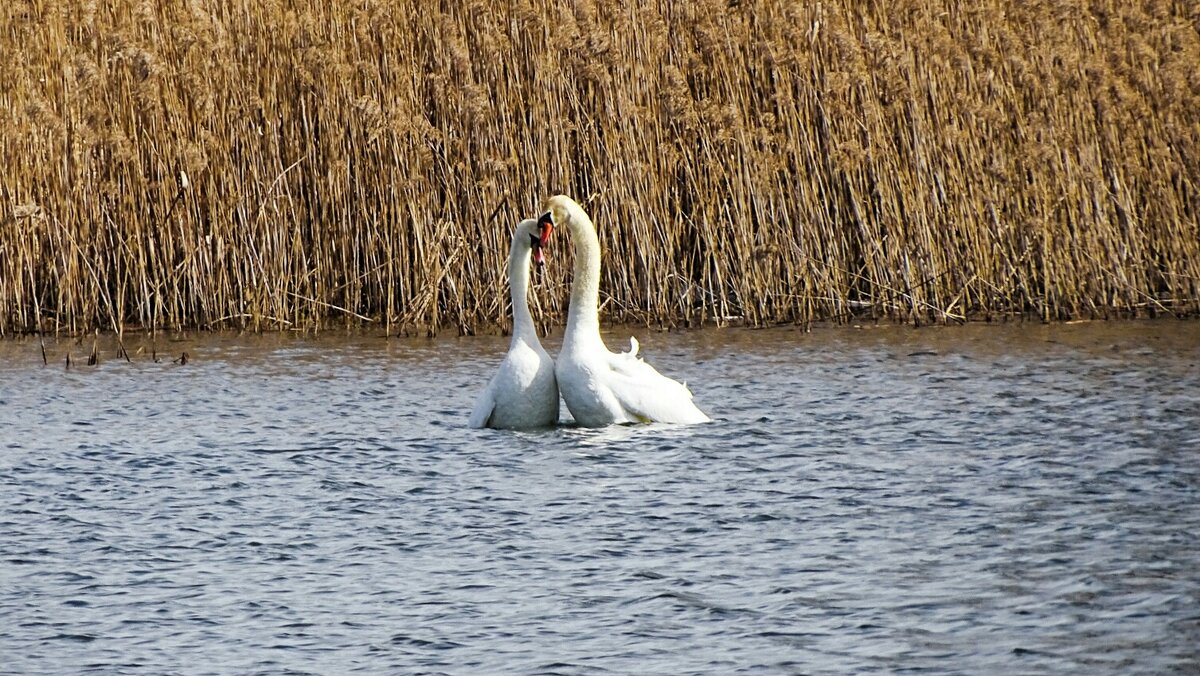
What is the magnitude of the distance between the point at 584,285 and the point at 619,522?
9.60 feet

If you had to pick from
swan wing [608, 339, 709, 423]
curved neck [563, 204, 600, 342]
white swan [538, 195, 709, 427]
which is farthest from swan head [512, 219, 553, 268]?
swan wing [608, 339, 709, 423]

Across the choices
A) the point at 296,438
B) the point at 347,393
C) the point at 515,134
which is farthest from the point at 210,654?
the point at 515,134

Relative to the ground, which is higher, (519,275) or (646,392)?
(519,275)

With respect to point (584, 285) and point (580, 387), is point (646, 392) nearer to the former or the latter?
point (580, 387)

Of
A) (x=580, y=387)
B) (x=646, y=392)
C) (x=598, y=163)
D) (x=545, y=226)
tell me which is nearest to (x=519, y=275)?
(x=545, y=226)

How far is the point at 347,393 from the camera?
1126 cm

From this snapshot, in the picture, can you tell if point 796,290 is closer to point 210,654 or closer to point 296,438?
point 296,438

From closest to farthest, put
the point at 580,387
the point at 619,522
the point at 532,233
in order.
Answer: the point at 619,522
the point at 580,387
the point at 532,233

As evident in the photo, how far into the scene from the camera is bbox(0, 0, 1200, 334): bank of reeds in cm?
1374

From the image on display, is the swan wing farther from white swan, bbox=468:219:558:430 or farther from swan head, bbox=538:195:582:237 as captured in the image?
swan head, bbox=538:195:582:237

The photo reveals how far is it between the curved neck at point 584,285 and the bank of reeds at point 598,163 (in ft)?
11.1

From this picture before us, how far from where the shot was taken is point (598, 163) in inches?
552

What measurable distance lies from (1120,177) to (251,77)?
7.10 metres

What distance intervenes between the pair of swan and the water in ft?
0.55
